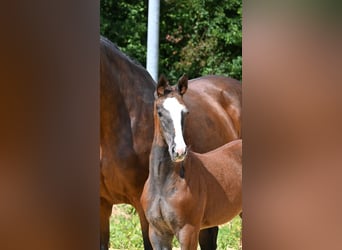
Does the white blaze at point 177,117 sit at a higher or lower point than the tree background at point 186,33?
higher

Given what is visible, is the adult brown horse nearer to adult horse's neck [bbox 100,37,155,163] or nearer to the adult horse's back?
adult horse's neck [bbox 100,37,155,163]

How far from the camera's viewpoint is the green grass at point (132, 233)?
4.26 meters

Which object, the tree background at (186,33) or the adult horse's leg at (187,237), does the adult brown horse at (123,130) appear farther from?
the tree background at (186,33)

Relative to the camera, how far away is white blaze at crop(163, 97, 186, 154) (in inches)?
106

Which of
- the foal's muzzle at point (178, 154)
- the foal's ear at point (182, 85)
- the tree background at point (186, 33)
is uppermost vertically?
the foal's ear at point (182, 85)

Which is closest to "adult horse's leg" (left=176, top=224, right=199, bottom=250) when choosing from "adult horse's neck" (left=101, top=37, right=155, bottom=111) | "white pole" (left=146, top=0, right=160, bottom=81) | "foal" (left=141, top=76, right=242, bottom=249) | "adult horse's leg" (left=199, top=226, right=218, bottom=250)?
"foal" (left=141, top=76, right=242, bottom=249)

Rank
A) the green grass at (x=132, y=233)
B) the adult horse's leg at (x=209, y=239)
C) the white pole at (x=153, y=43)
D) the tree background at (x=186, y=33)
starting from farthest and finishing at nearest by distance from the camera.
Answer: the tree background at (x=186, y=33) → the white pole at (x=153, y=43) → the green grass at (x=132, y=233) → the adult horse's leg at (x=209, y=239)

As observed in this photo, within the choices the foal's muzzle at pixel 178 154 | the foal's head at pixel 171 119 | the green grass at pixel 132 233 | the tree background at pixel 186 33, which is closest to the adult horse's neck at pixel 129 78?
the foal's head at pixel 171 119

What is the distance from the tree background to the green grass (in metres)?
1.87

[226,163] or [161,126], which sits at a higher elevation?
[161,126]
